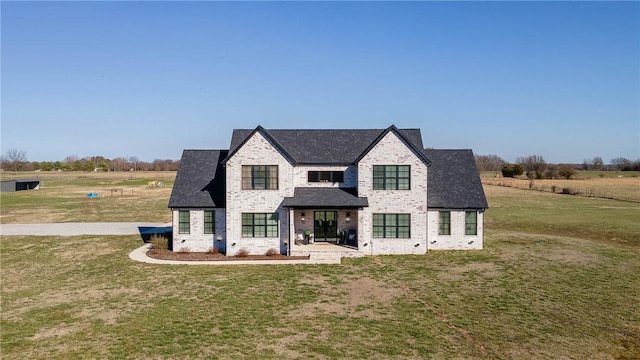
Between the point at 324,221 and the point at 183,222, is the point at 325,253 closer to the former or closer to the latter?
the point at 324,221

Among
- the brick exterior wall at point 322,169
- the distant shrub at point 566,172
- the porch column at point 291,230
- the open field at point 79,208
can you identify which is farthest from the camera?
the distant shrub at point 566,172

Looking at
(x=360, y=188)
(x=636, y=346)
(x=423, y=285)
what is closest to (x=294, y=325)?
(x=423, y=285)

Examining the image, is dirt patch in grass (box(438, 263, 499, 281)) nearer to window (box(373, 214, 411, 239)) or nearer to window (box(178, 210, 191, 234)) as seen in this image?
window (box(373, 214, 411, 239))

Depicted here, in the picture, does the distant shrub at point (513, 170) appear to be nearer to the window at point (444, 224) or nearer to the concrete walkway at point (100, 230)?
the window at point (444, 224)

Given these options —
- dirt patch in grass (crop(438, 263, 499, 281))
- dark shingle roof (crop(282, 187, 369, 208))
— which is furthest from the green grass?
dark shingle roof (crop(282, 187, 369, 208))

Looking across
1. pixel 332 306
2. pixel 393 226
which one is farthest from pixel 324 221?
pixel 332 306

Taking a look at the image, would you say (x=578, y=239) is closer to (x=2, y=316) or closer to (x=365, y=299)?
(x=365, y=299)

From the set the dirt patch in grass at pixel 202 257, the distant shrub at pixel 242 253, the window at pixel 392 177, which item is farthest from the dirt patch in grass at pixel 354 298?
the window at pixel 392 177
